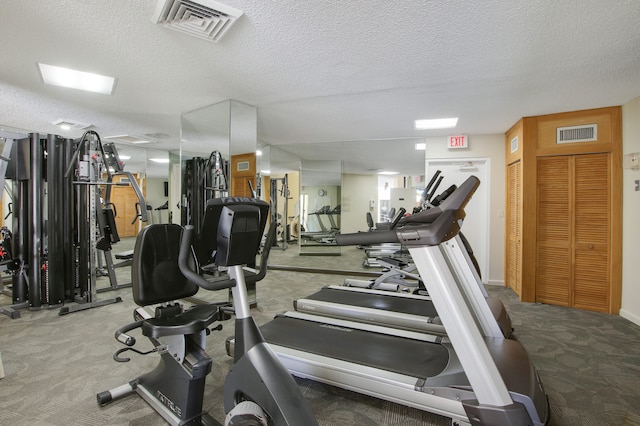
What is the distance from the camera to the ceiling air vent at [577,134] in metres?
3.83

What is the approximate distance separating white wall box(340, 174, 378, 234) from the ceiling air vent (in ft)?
12.1

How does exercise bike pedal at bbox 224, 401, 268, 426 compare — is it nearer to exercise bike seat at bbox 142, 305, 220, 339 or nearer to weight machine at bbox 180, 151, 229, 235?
exercise bike seat at bbox 142, 305, 220, 339

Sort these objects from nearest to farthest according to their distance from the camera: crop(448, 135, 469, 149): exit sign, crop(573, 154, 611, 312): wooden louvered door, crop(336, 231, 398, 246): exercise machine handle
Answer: crop(336, 231, 398, 246): exercise machine handle → crop(573, 154, 611, 312): wooden louvered door → crop(448, 135, 469, 149): exit sign

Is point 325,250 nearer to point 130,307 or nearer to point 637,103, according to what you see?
point 130,307

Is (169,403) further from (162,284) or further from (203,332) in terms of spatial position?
(162,284)

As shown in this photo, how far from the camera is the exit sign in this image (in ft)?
17.2

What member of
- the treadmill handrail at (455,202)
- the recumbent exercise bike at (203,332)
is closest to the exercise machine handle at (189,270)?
the recumbent exercise bike at (203,332)

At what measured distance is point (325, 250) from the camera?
750 centimetres

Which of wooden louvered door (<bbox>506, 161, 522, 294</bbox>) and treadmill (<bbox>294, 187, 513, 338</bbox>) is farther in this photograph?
wooden louvered door (<bbox>506, 161, 522, 294</bbox>)

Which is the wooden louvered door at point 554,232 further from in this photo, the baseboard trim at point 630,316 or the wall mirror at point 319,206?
the wall mirror at point 319,206

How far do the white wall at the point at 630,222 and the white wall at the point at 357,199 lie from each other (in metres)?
4.23

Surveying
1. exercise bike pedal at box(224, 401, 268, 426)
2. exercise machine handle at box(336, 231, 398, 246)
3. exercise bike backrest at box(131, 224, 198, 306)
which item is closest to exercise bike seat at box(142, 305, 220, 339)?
exercise bike backrest at box(131, 224, 198, 306)

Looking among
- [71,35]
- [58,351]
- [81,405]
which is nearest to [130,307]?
[58,351]

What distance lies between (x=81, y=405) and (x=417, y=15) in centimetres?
331
